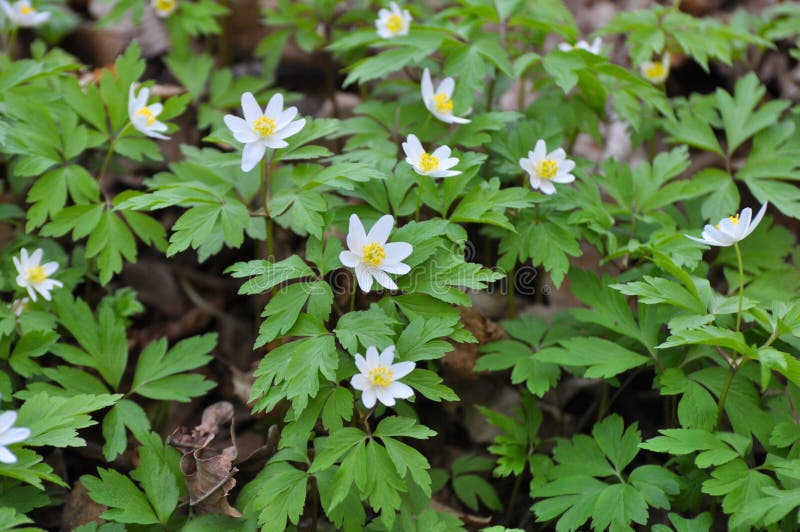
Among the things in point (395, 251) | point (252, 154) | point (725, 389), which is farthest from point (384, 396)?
point (725, 389)

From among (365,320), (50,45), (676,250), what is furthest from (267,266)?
(50,45)

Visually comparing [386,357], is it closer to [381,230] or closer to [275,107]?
[381,230]

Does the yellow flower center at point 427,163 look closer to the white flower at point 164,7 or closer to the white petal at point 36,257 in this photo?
the white petal at point 36,257

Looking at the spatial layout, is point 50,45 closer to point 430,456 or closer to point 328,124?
point 328,124

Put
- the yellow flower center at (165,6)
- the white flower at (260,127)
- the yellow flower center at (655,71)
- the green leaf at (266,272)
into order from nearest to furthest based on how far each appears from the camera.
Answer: the green leaf at (266,272)
the white flower at (260,127)
the yellow flower center at (655,71)
the yellow flower center at (165,6)

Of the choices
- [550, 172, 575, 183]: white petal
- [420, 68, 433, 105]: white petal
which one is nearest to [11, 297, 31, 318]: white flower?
[420, 68, 433, 105]: white petal

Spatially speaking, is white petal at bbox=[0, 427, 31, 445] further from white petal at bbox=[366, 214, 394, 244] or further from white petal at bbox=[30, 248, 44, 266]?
white petal at bbox=[366, 214, 394, 244]

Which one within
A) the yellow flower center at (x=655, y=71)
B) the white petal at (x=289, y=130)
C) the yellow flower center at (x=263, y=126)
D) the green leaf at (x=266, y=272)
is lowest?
the yellow flower center at (x=655, y=71)

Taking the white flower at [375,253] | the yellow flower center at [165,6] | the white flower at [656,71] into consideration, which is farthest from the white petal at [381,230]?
the yellow flower center at [165,6]
